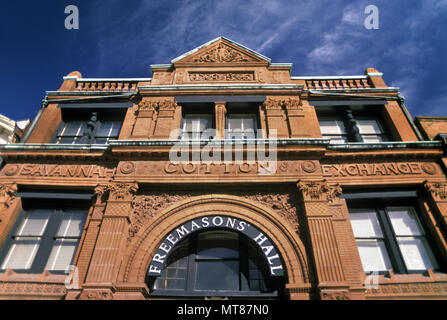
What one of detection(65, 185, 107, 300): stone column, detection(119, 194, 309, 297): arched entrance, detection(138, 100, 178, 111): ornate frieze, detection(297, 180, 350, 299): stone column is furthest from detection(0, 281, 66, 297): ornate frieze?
detection(297, 180, 350, 299): stone column

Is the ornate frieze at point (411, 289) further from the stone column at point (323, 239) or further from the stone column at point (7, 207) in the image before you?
the stone column at point (7, 207)

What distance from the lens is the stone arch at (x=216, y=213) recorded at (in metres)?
8.55

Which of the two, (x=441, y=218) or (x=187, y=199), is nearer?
(x=441, y=218)

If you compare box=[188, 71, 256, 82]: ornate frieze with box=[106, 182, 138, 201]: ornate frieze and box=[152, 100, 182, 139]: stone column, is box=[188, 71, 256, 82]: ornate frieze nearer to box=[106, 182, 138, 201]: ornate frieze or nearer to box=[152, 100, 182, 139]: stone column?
box=[152, 100, 182, 139]: stone column

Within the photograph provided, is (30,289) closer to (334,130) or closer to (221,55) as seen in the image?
(221,55)

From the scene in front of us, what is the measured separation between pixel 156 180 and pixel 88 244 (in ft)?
9.49

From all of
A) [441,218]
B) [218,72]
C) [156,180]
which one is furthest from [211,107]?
[441,218]

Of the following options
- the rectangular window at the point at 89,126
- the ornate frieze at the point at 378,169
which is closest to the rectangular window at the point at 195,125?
the rectangular window at the point at 89,126

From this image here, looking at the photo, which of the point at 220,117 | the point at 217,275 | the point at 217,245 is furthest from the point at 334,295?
the point at 220,117

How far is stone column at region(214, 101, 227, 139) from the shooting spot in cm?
1176

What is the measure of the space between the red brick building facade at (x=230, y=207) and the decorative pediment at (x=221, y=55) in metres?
2.23

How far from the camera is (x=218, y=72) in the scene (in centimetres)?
1388
